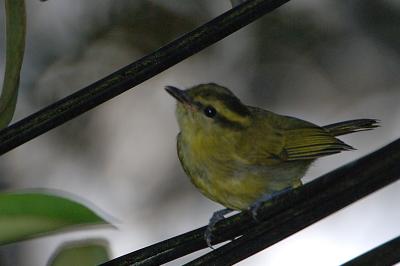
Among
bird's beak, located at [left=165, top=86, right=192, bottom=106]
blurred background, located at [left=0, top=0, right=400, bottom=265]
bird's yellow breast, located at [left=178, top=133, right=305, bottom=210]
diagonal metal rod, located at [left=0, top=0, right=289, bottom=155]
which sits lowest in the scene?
diagonal metal rod, located at [left=0, top=0, right=289, bottom=155]

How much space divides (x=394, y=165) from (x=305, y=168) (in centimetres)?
123

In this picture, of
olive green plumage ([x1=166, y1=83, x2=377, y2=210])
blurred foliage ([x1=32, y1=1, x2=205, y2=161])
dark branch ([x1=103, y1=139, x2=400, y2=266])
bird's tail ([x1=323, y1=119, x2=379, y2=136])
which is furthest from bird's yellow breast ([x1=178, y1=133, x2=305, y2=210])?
blurred foliage ([x1=32, y1=1, x2=205, y2=161])

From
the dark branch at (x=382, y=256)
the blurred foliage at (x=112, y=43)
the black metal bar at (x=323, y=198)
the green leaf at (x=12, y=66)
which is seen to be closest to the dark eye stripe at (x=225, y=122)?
the green leaf at (x=12, y=66)

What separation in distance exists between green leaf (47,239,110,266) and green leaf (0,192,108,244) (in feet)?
Result: 0.28

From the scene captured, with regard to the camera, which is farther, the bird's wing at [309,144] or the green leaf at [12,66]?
the bird's wing at [309,144]

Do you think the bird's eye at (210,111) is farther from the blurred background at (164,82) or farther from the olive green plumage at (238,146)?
the blurred background at (164,82)

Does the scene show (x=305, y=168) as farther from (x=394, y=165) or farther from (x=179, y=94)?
(x=394, y=165)

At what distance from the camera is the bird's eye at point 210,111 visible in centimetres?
220

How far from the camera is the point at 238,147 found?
87.1 inches

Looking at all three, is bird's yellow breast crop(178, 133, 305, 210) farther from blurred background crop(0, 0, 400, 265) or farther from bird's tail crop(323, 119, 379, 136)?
blurred background crop(0, 0, 400, 265)

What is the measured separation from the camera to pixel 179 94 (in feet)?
7.11

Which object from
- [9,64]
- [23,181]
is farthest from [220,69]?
[9,64]

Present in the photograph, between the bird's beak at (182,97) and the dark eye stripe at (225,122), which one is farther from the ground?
the bird's beak at (182,97)

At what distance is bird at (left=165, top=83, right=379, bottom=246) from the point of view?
6.80 ft
